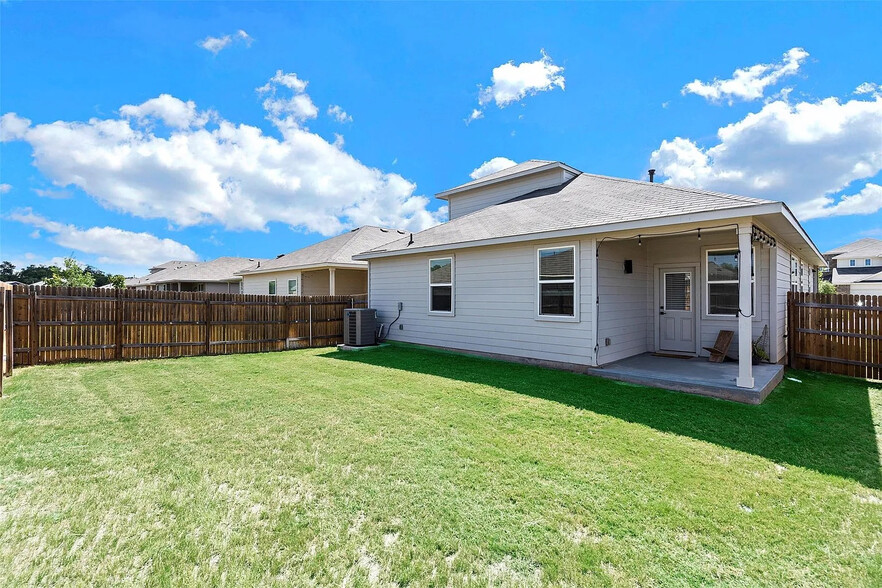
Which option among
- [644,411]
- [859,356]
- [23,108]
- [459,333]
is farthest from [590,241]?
[23,108]

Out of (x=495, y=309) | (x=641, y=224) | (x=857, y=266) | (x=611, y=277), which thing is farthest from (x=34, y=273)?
(x=857, y=266)

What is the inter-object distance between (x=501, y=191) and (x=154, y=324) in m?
10.6

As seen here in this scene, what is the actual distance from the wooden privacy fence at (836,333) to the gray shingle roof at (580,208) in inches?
145

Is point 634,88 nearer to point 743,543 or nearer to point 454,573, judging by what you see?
point 743,543

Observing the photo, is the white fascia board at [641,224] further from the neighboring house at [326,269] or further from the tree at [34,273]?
the tree at [34,273]

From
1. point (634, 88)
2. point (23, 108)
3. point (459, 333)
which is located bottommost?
point (459, 333)

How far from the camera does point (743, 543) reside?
2230 mm

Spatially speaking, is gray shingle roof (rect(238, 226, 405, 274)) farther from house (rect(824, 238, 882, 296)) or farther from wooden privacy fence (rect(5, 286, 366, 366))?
house (rect(824, 238, 882, 296))

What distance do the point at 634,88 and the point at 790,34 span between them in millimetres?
3396

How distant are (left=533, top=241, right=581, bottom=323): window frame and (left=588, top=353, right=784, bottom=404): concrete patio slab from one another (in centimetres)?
105

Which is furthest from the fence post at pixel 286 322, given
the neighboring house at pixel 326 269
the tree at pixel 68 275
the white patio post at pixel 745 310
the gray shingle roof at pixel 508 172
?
the tree at pixel 68 275

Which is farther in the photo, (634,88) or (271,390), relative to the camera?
(634,88)

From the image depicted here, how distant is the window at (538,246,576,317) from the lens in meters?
6.96

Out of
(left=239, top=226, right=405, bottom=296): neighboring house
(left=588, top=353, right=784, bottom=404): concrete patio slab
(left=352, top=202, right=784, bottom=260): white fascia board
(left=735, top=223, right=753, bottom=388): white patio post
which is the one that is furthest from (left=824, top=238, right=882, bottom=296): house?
(left=239, top=226, right=405, bottom=296): neighboring house
